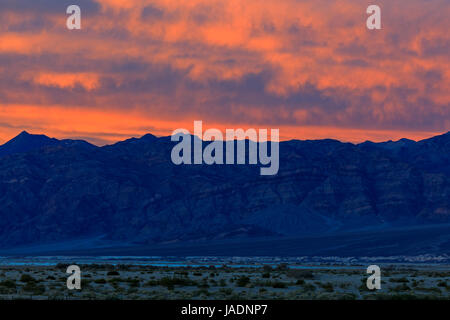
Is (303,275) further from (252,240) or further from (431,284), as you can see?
(252,240)

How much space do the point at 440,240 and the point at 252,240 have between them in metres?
45.1

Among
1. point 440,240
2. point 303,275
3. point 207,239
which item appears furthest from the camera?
point 207,239

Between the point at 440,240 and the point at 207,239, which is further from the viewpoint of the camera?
the point at 207,239

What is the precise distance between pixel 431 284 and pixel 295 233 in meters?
156

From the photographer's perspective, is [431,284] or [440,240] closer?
[431,284]

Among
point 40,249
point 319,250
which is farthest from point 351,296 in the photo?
point 40,249

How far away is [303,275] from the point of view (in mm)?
47156
